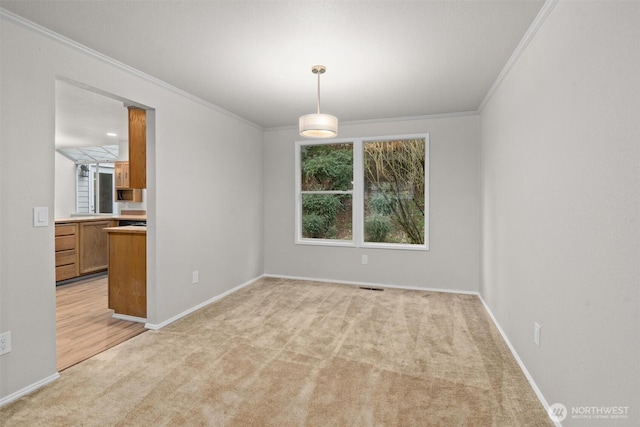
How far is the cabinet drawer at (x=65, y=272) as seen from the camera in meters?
4.67

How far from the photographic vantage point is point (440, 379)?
2.26 m

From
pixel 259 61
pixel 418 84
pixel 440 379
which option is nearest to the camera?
pixel 440 379

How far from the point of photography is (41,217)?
7.20 ft

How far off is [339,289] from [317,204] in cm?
138

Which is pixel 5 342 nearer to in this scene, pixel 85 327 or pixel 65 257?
pixel 85 327

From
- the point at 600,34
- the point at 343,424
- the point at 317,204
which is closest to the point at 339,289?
the point at 317,204

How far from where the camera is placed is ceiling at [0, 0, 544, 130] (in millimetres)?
1973

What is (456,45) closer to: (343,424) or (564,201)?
(564,201)

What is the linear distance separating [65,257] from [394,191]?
4.99 meters

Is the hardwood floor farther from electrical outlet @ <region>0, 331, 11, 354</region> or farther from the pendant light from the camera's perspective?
the pendant light

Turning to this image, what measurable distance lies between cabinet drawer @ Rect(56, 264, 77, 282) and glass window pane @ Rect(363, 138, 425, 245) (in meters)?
4.49

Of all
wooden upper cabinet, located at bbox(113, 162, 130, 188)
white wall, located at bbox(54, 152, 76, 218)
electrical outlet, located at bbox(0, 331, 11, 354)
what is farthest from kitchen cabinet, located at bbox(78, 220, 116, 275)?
electrical outlet, located at bbox(0, 331, 11, 354)

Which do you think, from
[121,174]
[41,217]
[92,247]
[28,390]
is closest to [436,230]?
[41,217]

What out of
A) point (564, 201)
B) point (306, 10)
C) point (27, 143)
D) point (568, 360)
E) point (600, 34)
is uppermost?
point (306, 10)
